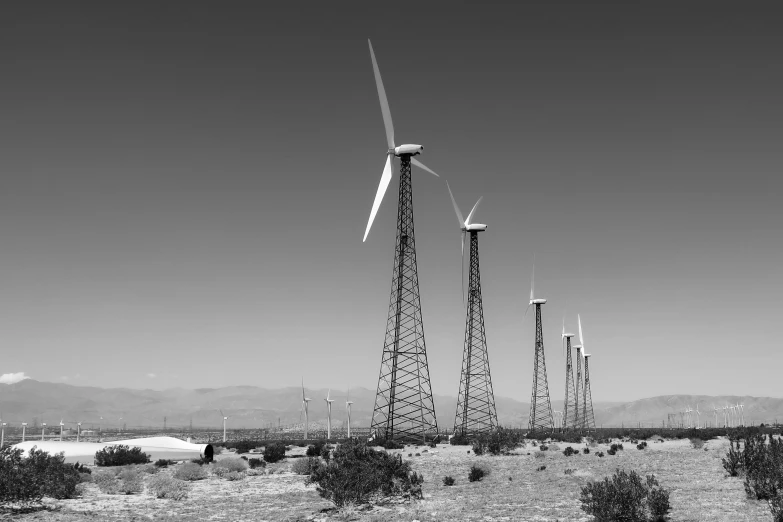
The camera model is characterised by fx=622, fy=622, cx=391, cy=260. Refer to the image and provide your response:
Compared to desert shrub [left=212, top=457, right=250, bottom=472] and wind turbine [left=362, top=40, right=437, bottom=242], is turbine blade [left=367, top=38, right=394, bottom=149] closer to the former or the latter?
wind turbine [left=362, top=40, right=437, bottom=242]

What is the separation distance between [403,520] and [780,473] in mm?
13469

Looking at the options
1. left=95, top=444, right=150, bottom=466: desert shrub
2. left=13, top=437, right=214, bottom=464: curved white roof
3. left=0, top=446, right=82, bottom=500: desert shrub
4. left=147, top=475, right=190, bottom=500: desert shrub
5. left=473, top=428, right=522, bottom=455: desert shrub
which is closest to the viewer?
left=0, top=446, right=82, bottom=500: desert shrub

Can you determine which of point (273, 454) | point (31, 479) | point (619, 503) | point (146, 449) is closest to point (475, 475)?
point (619, 503)

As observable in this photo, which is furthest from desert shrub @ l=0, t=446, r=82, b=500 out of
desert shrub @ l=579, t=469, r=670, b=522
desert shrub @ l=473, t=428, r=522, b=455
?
desert shrub @ l=473, t=428, r=522, b=455

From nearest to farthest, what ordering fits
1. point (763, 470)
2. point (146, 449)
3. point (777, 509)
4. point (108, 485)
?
point (777, 509)
point (763, 470)
point (108, 485)
point (146, 449)

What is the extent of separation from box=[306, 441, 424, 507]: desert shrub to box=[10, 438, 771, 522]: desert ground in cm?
75

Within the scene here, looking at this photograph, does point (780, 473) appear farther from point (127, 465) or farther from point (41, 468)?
point (127, 465)

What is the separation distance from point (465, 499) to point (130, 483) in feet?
61.2

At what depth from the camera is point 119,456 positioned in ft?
168

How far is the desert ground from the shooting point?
74.8 feet

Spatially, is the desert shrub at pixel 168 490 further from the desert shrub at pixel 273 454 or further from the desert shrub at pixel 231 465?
the desert shrub at pixel 273 454

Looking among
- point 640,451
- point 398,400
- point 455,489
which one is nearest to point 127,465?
point 398,400

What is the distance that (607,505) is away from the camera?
19219 millimetres

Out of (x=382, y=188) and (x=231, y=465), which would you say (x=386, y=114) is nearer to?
(x=382, y=188)
